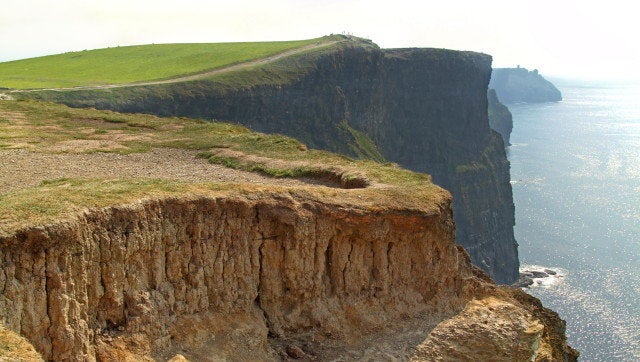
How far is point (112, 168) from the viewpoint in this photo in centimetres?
3045

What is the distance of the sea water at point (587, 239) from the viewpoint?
87.2 m

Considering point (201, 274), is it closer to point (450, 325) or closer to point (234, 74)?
point (450, 325)

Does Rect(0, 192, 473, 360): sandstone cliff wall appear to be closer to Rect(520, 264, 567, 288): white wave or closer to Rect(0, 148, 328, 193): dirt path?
Rect(0, 148, 328, 193): dirt path

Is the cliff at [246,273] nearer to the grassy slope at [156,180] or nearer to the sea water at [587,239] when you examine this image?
the grassy slope at [156,180]

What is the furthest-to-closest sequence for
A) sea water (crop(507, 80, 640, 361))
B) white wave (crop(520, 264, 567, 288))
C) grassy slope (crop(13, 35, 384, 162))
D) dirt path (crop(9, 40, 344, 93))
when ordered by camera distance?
white wave (crop(520, 264, 567, 288))
sea water (crop(507, 80, 640, 361))
dirt path (crop(9, 40, 344, 93))
grassy slope (crop(13, 35, 384, 162))

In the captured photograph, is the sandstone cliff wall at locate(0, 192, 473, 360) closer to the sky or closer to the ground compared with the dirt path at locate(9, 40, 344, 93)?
closer to the ground

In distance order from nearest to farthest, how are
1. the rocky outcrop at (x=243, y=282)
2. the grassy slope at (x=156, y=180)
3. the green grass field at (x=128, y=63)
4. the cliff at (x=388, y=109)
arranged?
the rocky outcrop at (x=243, y=282)
the grassy slope at (x=156, y=180)
the green grass field at (x=128, y=63)
the cliff at (x=388, y=109)

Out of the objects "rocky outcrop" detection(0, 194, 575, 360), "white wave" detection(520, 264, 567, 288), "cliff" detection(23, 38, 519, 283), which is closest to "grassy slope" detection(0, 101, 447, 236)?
"rocky outcrop" detection(0, 194, 575, 360)

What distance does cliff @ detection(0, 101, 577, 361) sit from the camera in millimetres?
17297

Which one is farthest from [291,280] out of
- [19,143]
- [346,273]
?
[19,143]

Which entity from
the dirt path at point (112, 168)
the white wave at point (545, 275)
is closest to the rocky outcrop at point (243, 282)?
the dirt path at point (112, 168)

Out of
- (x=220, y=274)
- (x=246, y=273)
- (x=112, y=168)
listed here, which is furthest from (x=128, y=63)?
(x=220, y=274)

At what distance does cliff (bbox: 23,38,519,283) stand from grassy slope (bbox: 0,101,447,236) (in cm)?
2639

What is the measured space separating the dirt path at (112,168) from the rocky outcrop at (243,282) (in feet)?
19.2
